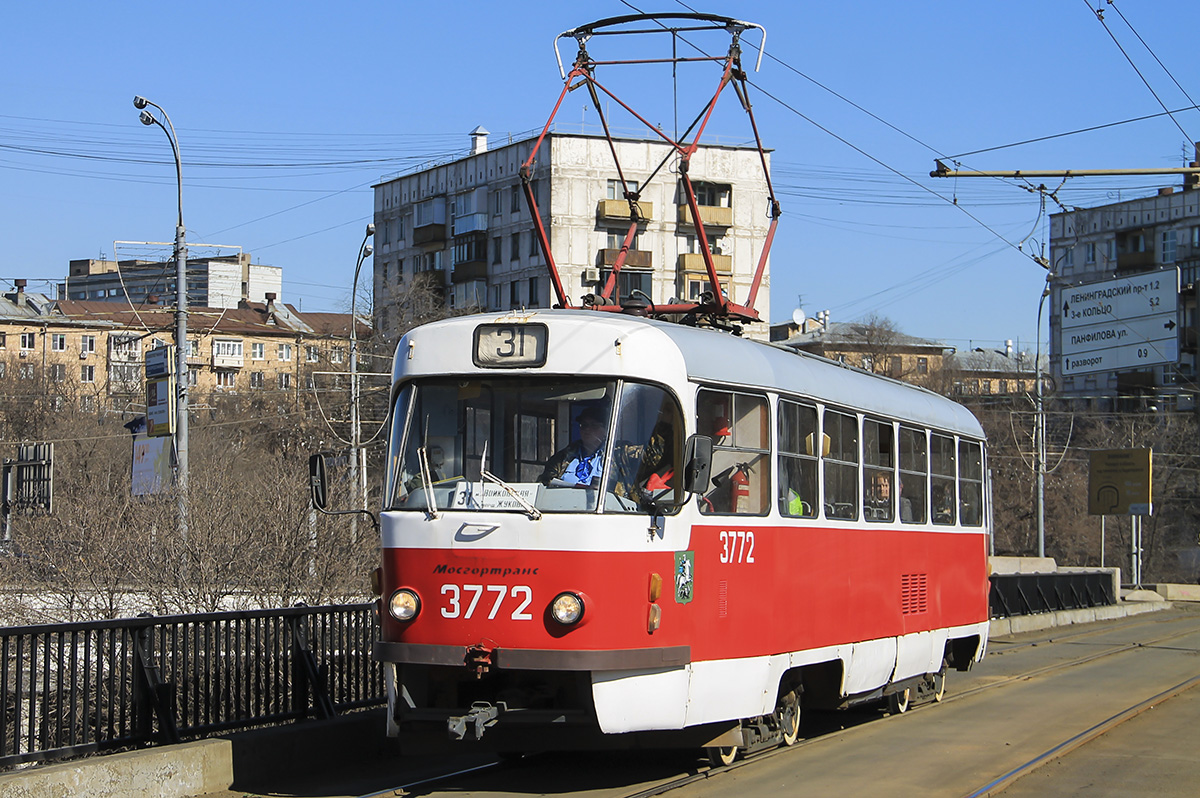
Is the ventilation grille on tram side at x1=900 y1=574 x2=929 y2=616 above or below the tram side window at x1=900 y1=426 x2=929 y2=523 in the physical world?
below

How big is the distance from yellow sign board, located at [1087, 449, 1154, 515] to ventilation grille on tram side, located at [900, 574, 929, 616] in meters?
29.2

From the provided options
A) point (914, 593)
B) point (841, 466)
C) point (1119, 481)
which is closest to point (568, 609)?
point (841, 466)

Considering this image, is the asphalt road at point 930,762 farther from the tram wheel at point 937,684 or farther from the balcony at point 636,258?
the balcony at point 636,258

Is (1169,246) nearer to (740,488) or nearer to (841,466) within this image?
(841,466)

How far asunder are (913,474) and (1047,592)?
17.7 metres

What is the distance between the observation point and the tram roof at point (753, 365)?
29.3ft

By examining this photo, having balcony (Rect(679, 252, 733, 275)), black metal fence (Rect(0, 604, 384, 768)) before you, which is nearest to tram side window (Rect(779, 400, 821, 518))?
black metal fence (Rect(0, 604, 384, 768))

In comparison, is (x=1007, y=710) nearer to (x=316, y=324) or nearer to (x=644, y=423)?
(x=644, y=423)

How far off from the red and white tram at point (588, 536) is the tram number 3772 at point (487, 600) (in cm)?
1

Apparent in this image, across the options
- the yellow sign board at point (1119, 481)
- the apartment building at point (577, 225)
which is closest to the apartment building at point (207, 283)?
the apartment building at point (577, 225)

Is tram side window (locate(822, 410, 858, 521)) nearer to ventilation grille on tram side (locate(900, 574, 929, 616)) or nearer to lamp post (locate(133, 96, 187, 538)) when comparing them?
ventilation grille on tram side (locate(900, 574, 929, 616))

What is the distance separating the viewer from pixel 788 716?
10664 millimetres

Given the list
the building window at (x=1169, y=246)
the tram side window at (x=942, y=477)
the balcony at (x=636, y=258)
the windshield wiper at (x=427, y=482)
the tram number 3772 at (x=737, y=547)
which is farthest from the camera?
the building window at (x=1169, y=246)

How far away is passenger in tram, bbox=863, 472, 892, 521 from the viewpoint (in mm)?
11609
